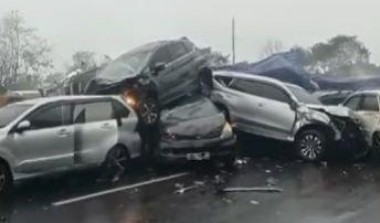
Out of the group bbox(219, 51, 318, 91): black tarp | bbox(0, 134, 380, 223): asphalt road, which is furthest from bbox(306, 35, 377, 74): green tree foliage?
bbox(0, 134, 380, 223): asphalt road

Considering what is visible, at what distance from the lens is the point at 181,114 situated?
14.9m

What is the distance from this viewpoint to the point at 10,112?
12.5 metres

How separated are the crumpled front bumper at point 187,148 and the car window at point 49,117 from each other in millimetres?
2270

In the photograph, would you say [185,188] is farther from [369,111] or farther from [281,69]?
[281,69]

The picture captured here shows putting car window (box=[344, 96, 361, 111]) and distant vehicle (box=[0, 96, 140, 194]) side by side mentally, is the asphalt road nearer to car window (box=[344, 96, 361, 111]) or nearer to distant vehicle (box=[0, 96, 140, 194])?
distant vehicle (box=[0, 96, 140, 194])

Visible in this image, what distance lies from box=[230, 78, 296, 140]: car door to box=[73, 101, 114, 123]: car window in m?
3.70

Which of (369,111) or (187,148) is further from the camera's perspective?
(369,111)

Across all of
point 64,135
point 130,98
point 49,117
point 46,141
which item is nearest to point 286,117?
point 130,98

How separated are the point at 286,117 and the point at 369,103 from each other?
2.29 m

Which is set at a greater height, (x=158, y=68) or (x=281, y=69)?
(x=158, y=68)

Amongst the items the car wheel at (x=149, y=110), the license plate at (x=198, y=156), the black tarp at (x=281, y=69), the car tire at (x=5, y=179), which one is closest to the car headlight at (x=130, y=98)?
the car wheel at (x=149, y=110)

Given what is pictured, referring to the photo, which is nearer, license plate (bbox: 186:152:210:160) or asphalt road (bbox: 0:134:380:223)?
asphalt road (bbox: 0:134:380:223)

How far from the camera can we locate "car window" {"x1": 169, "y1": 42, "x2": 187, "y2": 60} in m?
17.3

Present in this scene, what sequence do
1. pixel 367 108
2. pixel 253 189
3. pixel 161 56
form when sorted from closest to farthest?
pixel 253 189 → pixel 161 56 → pixel 367 108
